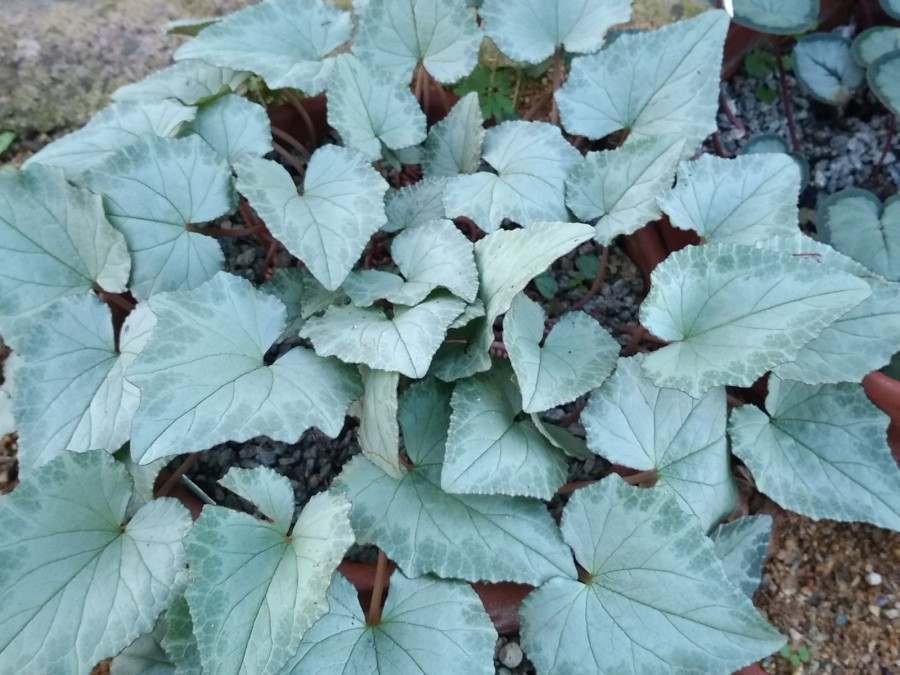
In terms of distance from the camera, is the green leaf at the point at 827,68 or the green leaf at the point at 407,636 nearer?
the green leaf at the point at 407,636

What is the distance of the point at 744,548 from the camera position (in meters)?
1.02

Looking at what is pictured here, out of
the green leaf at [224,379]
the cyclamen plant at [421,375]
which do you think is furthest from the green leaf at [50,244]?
the green leaf at [224,379]

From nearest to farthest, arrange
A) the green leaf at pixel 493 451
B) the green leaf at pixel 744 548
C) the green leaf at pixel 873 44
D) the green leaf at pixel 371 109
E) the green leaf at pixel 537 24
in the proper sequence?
the green leaf at pixel 493 451 < the green leaf at pixel 744 548 < the green leaf at pixel 371 109 < the green leaf at pixel 537 24 < the green leaf at pixel 873 44

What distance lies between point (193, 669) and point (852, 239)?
1125mm

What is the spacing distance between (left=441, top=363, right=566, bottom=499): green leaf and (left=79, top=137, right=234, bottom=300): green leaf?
1.39 ft

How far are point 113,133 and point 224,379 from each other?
0.49 m

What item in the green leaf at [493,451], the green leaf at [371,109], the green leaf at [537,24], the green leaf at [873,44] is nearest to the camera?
the green leaf at [493,451]

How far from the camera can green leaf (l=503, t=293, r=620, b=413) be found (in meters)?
0.91

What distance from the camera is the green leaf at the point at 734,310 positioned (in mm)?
893

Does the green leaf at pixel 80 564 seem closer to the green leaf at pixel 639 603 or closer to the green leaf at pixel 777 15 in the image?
the green leaf at pixel 639 603

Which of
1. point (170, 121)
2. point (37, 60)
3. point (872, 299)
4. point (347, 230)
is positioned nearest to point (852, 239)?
point (872, 299)

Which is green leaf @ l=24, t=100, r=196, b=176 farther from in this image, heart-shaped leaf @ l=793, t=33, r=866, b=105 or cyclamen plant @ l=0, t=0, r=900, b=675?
heart-shaped leaf @ l=793, t=33, r=866, b=105

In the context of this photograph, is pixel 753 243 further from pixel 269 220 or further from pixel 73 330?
pixel 73 330

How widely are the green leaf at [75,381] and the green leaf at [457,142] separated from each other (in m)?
0.50
